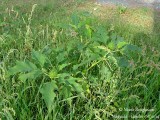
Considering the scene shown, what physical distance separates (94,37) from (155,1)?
377 centimetres

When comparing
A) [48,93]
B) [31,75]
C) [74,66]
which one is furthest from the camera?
[74,66]

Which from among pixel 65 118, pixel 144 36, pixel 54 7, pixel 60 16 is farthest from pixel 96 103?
pixel 54 7

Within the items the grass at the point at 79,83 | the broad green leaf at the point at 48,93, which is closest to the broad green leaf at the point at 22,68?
the grass at the point at 79,83

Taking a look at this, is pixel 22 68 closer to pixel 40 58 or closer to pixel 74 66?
pixel 40 58

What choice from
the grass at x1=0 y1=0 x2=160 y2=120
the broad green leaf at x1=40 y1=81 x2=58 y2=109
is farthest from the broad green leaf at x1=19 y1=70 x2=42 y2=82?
the broad green leaf at x1=40 y1=81 x2=58 y2=109

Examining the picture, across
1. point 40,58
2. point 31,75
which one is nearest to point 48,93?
point 31,75

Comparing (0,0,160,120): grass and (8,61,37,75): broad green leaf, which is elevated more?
(8,61,37,75): broad green leaf

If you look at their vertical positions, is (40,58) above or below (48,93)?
above

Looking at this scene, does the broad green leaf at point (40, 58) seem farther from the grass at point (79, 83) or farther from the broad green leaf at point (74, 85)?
the broad green leaf at point (74, 85)

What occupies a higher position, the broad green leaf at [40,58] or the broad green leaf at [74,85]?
the broad green leaf at [40,58]

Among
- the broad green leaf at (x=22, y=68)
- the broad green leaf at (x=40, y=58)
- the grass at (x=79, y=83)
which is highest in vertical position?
the broad green leaf at (x=40, y=58)

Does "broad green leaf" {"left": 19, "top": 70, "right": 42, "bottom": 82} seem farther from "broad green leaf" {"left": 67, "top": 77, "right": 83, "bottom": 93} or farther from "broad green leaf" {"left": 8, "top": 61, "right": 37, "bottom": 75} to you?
"broad green leaf" {"left": 67, "top": 77, "right": 83, "bottom": 93}

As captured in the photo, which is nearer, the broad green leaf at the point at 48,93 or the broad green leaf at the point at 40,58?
the broad green leaf at the point at 48,93

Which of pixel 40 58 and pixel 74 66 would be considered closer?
pixel 40 58
